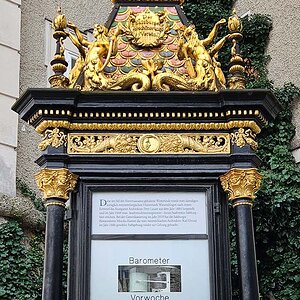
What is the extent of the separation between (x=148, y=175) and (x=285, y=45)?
765 centimetres

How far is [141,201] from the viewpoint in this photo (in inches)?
250

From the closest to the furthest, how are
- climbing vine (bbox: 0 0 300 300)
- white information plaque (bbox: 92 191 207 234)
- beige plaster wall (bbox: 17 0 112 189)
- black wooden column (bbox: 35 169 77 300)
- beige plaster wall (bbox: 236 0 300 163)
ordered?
black wooden column (bbox: 35 169 77 300) → white information plaque (bbox: 92 191 207 234) → climbing vine (bbox: 0 0 300 300) → beige plaster wall (bbox: 17 0 112 189) → beige plaster wall (bbox: 236 0 300 163)

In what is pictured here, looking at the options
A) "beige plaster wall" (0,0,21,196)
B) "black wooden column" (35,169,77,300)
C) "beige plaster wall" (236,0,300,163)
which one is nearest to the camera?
"black wooden column" (35,169,77,300)

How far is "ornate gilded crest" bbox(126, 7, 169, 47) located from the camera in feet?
22.5

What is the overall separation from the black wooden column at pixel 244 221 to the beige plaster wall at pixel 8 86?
18.3 ft

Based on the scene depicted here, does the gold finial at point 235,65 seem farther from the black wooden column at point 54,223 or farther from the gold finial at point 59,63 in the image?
the black wooden column at point 54,223

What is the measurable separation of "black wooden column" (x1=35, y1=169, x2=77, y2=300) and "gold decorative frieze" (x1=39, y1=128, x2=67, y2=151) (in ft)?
0.78

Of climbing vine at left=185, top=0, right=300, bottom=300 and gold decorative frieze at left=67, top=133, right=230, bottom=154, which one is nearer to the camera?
gold decorative frieze at left=67, top=133, right=230, bottom=154

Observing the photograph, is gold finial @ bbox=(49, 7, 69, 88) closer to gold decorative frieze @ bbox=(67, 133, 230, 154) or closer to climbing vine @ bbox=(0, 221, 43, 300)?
gold decorative frieze @ bbox=(67, 133, 230, 154)

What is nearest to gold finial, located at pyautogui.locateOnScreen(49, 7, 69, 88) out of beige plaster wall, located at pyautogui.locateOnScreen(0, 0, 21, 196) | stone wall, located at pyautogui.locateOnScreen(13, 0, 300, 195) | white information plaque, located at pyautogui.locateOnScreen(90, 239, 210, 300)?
white information plaque, located at pyautogui.locateOnScreen(90, 239, 210, 300)

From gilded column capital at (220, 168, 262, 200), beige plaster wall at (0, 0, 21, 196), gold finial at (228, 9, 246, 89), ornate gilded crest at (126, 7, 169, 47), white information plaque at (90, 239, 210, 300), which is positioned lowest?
white information plaque at (90, 239, 210, 300)

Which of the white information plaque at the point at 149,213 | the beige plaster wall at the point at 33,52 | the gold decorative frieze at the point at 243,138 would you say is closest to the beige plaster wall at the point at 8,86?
the beige plaster wall at the point at 33,52

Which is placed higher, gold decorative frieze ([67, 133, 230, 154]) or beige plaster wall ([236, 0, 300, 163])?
beige plaster wall ([236, 0, 300, 163])

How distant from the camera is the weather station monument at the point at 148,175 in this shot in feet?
20.0
